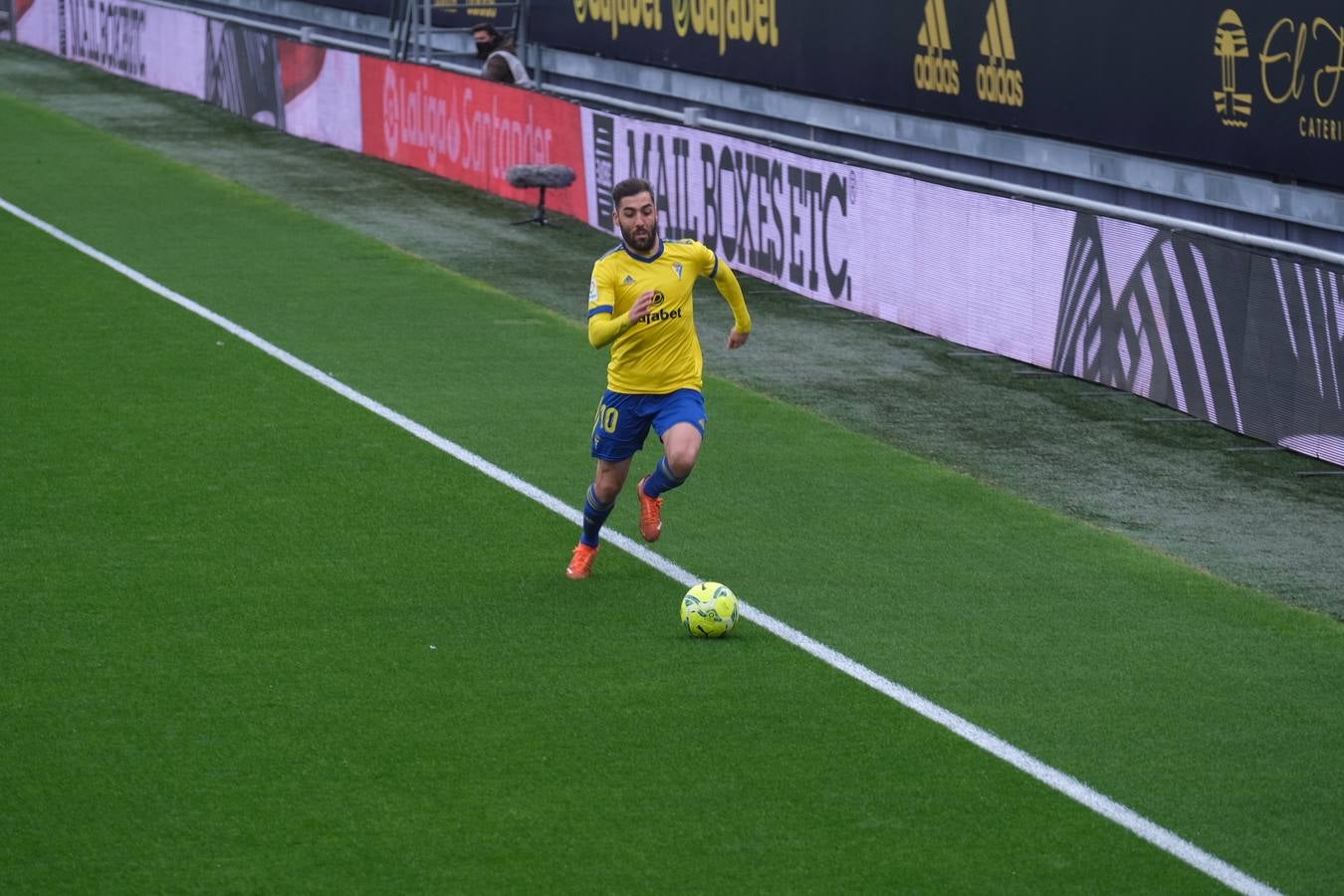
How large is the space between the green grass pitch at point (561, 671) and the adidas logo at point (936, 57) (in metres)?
7.54

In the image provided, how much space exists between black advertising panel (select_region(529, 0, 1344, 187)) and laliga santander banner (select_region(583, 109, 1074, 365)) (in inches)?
89.4

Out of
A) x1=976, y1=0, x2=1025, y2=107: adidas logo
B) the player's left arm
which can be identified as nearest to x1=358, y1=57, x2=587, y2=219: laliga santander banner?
x1=976, y1=0, x2=1025, y2=107: adidas logo

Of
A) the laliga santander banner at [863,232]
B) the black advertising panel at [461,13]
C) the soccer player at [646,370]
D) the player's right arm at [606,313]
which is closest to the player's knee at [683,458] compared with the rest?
the soccer player at [646,370]

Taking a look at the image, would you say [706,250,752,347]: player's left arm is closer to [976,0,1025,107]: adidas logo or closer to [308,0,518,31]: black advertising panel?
[976,0,1025,107]: adidas logo

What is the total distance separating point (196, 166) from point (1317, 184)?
57.3ft

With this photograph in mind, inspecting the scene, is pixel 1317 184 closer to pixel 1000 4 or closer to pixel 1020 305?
pixel 1020 305

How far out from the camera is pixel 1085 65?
1964cm

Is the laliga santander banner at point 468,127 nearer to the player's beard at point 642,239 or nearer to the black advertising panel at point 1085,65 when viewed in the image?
the black advertising panel at point 1085,65

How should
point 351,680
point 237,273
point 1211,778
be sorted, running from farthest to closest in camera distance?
point 237,273 < point 351,680 < point 1211,778

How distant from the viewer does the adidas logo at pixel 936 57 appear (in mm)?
22016

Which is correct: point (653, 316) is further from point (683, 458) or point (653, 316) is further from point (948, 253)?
point (948, 253)

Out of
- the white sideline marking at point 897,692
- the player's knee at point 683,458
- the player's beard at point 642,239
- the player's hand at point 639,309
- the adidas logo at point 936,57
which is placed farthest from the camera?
the adidas logo at point 936,57

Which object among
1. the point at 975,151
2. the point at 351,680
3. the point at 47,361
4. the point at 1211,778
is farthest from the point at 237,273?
the point at 1211,778

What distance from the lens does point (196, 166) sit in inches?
1137
